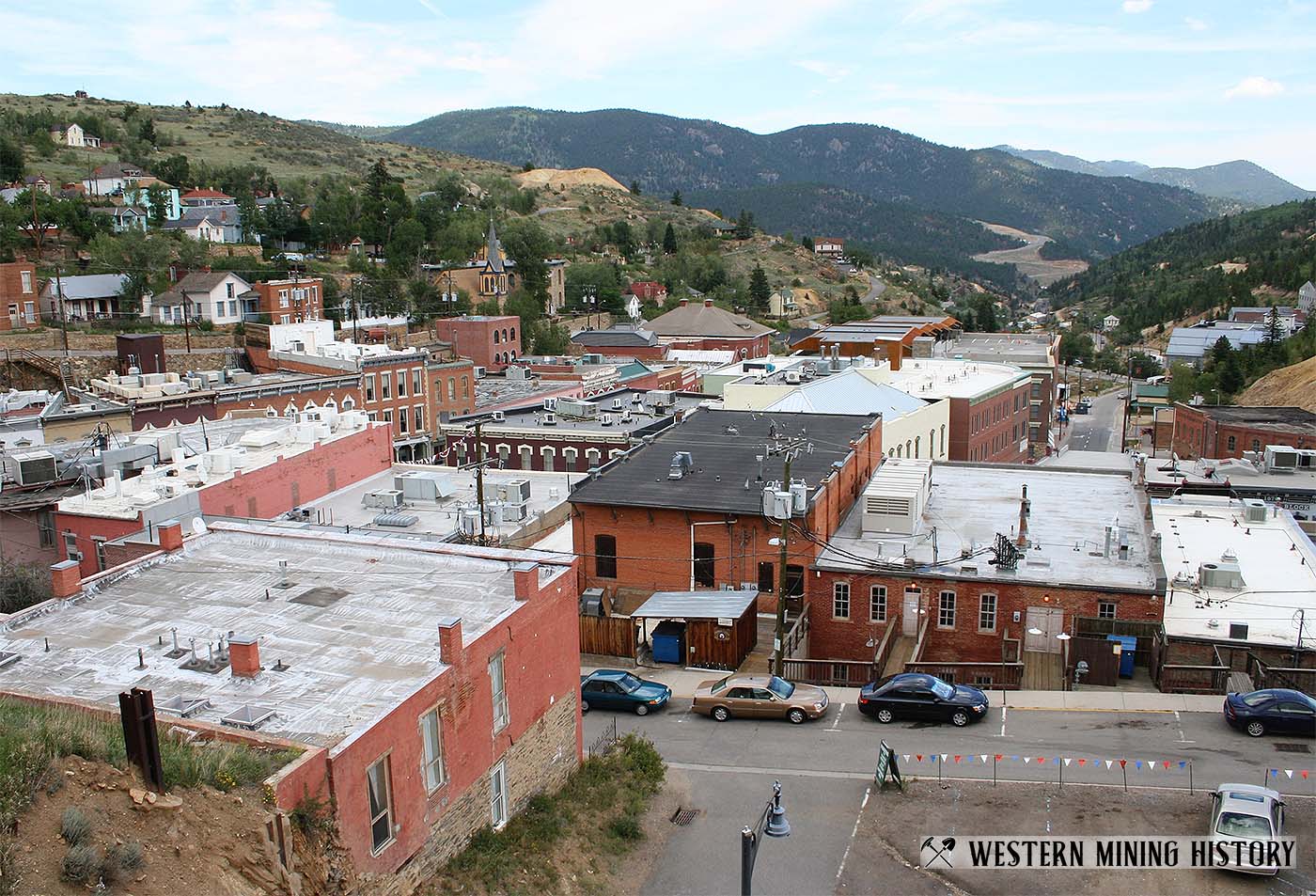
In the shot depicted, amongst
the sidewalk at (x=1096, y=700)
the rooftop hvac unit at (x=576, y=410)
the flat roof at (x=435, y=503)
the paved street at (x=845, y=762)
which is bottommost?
the sidewalk at (x=1096, y=700)

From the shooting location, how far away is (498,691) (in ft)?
57.6

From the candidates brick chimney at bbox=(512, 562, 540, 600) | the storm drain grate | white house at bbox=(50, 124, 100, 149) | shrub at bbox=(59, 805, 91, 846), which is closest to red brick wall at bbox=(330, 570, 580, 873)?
brick chimney at bbox=(512, 562, 540, 600)

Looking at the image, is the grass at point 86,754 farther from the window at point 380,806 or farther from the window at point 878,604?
the window at point 878,604

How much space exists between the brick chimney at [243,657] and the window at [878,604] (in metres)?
20.2

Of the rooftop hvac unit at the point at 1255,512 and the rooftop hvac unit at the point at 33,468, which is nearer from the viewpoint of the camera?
the rooftop hvac unit at the point at 33,468

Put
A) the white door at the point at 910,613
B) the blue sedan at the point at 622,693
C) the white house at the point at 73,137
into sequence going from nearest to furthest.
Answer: the blue sedan at the point at 622,693
the white door at the point at 910,613
the white house at the point at 73,137

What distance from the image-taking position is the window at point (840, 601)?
106ft

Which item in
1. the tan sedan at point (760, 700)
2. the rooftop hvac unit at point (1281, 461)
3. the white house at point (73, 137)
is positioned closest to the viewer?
the tan sedan at point (760, 700)

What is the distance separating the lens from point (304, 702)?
15211 mm

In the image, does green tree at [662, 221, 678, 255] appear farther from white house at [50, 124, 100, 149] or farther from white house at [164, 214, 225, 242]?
white house at [50, 124, 100, 149]

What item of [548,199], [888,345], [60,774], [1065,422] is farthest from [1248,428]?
[548,199]

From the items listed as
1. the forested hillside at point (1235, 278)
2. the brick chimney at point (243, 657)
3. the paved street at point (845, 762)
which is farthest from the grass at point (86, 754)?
→ the forested hillside at point (1235, 278)

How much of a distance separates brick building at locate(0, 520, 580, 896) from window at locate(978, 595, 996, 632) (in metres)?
14.9

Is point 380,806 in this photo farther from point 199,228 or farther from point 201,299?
point 199,228
